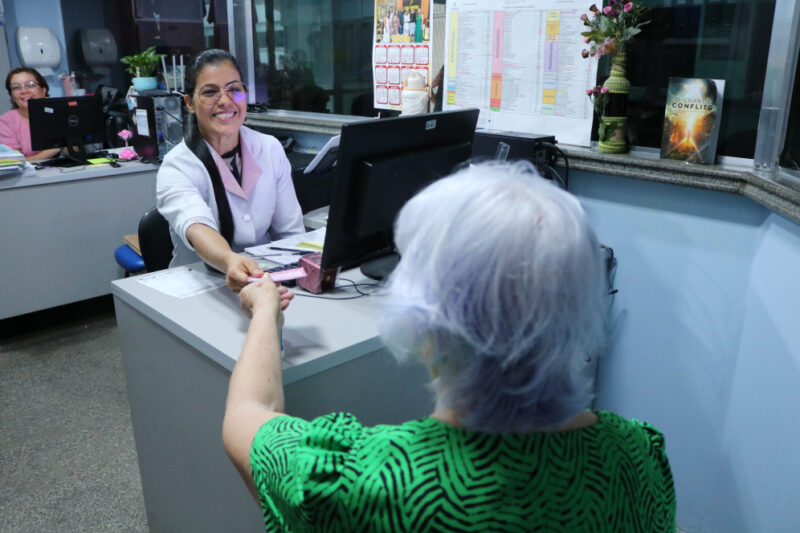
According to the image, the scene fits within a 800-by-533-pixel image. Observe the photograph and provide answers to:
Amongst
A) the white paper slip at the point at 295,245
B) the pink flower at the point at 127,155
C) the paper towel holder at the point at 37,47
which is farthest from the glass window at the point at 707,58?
the paper towel holder at the point at 37,47

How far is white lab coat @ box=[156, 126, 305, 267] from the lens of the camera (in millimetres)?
1844

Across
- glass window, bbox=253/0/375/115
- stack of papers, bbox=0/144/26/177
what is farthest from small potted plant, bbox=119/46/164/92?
stack of papers, bbox=0/144/26/177

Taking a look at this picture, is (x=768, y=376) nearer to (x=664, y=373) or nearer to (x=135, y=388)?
(x=664, y=373)

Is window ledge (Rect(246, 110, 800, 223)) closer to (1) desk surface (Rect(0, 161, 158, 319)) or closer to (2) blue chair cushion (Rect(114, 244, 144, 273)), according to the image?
(2) blue chair cushion (Rect(114, 244, 144, 273))

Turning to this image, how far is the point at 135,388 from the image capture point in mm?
1775

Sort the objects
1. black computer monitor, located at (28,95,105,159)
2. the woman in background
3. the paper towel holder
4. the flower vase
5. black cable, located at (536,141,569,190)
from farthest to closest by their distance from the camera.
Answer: the paper towel holder
the woman in background
black computer monitor, located at (28,95,105,159)
black cable, located at (536,141,569,190)
the flower vase

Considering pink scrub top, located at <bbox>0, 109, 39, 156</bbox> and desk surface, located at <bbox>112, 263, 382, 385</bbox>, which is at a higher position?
pink scrub top, located at <bbox>0, 109, 39, 156</bbox>

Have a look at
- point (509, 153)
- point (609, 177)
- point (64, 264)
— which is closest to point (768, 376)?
point (609, 177)

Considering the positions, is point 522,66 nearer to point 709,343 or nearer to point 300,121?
point 709,343

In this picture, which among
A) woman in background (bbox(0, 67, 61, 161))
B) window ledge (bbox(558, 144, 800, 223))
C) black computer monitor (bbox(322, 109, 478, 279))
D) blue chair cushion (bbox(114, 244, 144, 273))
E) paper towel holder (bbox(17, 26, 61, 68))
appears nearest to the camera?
black computer monitor (bbox(322, 109, 478, 279))

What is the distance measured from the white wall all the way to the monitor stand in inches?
32.4

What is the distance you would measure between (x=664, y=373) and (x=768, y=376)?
42cm

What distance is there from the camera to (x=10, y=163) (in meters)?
3.17

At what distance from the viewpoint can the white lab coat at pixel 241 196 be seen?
1.84 metres
